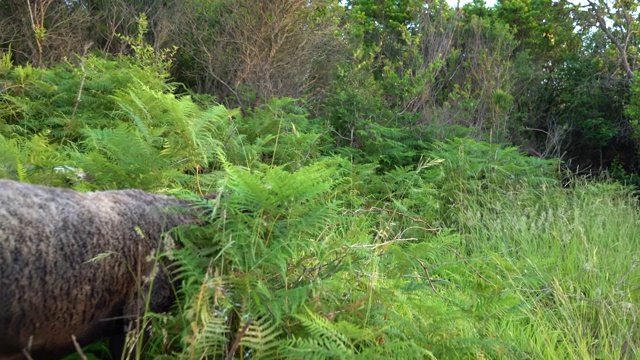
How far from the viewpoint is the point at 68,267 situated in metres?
2.36

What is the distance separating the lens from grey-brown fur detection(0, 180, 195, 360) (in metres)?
2.22

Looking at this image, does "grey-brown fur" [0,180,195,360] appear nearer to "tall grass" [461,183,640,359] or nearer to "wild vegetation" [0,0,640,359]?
"wild vegetation" [0,0,640,359]

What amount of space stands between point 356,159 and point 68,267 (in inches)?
239

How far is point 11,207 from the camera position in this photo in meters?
2.28

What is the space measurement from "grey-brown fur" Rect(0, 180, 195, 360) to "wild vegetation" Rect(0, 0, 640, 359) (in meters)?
0.19

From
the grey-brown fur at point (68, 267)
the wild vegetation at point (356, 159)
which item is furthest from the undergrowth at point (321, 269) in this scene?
the grey-brown fur at point (68, 267)

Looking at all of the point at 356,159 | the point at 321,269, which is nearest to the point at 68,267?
the point at 321,269

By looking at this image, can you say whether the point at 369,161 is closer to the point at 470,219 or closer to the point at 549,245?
Result: the point at 470,219

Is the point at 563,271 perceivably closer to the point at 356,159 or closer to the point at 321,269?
the point at 321,269

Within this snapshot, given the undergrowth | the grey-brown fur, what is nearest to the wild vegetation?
the undergrowth

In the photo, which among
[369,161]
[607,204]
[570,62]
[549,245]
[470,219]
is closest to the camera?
[549,245]

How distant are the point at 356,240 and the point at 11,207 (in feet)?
7.39

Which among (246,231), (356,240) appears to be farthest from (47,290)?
(356,240)

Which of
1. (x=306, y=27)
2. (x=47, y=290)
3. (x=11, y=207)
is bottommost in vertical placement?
(x=47, y=290)
